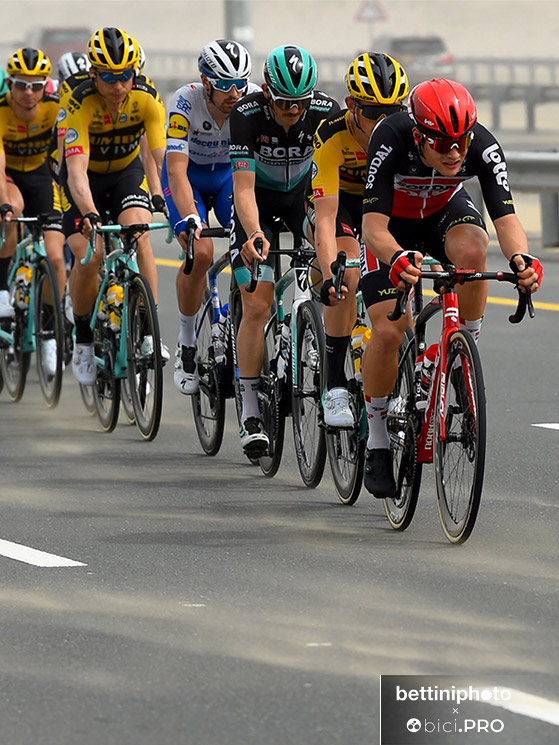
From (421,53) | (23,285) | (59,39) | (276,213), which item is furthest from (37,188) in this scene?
(59,39)

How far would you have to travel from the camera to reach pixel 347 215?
29.5 feet

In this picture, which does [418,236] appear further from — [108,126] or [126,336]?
[108,126]

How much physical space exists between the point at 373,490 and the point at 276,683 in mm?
2236

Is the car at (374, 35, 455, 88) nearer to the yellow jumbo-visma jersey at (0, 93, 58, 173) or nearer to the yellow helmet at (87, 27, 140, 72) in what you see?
the yellow jumbo-visma jersey at (0, 93, 58, 173)

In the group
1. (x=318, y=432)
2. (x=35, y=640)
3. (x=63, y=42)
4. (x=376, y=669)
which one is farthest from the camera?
(x=63, y=42)

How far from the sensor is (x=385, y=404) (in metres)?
8.02

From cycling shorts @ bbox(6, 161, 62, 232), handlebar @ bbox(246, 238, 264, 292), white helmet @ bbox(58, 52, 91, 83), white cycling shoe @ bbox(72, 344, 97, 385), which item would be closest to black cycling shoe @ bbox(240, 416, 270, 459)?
handlebar @ bbox(246, 238, 264, 292)

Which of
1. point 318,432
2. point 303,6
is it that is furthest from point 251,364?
point 303,6

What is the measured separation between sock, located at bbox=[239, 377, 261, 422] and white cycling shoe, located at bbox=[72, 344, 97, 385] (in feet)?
6.54

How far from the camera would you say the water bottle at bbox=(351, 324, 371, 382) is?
8.47 m

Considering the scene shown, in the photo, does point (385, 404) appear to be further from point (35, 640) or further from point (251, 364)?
point (35, 640)

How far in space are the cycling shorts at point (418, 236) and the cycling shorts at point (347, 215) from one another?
84 cm

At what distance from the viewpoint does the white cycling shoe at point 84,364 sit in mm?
11094

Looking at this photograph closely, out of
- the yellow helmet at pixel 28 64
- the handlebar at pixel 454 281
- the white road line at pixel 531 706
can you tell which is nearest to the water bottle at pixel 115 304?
the yellow helmet at pixel 28 64
